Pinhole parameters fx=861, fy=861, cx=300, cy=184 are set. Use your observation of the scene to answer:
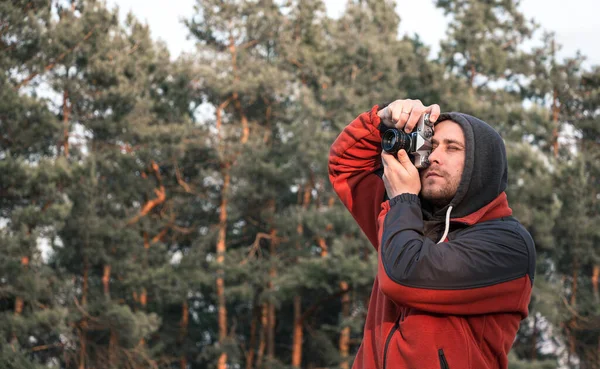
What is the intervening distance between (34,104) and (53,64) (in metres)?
1.92

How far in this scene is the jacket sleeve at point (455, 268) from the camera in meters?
2.44

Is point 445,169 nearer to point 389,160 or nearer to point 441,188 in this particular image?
point 441,188

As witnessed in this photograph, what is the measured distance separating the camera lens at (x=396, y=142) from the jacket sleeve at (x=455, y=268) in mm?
235

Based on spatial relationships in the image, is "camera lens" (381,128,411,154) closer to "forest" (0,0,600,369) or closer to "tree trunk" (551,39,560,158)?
"forest" (0,0,600,369)

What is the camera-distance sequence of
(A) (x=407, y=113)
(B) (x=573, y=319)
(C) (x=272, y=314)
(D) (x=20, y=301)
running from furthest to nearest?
(C) (x=272, y=314) < (B) (x=573, y=319) < (D) (x=20, y=301) < (A) (x=407, y=113)

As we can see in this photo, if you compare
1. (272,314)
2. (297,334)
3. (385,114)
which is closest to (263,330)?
(272,314)

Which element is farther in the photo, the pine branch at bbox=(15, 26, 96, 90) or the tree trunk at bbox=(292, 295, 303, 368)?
the tree trunk at bbox=(292, 295, 303, 368)

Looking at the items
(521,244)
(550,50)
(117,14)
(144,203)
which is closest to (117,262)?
(144,203)

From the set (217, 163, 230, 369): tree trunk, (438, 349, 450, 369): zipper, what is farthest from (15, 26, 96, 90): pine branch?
(438, 349, 450, 369): zipper

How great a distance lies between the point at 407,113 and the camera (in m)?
2.87

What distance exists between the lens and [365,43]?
21688mm

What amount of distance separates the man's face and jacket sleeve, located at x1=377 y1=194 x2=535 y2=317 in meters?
A: 0.14

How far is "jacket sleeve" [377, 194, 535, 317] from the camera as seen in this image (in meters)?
2.44

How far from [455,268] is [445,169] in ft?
1.22
